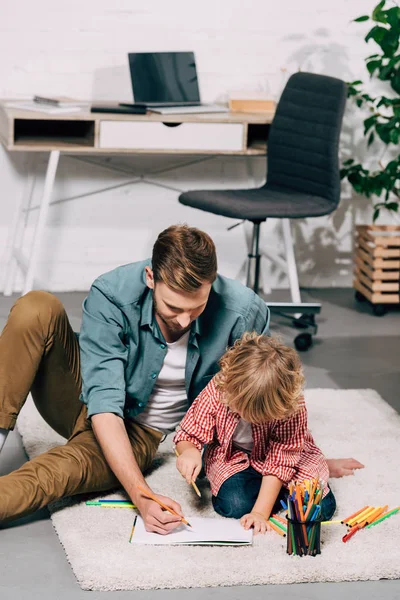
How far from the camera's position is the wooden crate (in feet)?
13.5

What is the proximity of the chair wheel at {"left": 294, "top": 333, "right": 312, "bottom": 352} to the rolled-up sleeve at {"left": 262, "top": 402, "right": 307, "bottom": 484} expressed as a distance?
1.39 metres

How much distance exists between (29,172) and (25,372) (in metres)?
2.12

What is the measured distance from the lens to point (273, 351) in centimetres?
214

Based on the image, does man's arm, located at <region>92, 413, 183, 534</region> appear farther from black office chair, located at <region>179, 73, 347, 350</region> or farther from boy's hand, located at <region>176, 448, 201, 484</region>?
black office chair, located at <region>179, 73, 347, 350</region>

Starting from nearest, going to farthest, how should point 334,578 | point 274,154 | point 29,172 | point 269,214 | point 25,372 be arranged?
point 334,578, point 25,372, point 269,214, point 274,154, point 29,172

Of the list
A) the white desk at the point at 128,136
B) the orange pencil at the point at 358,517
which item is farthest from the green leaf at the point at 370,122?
the orange pencil at the point at 358,517

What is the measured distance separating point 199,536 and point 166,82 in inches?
90.4

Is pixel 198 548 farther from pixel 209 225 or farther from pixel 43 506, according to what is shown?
pixel 209 225

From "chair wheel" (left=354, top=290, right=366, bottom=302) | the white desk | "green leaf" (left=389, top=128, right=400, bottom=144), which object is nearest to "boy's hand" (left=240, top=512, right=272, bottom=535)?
the white desk

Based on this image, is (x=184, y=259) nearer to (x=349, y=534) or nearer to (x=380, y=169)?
(x=349, y=534)

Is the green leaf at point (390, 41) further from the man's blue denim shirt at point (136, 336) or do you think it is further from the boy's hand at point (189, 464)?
the boy's hand at point (189, 464)

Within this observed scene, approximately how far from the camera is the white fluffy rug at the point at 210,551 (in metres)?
2.03

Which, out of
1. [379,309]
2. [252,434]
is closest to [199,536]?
[252,434]

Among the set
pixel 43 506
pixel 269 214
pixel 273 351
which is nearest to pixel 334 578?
pixel 273 351
